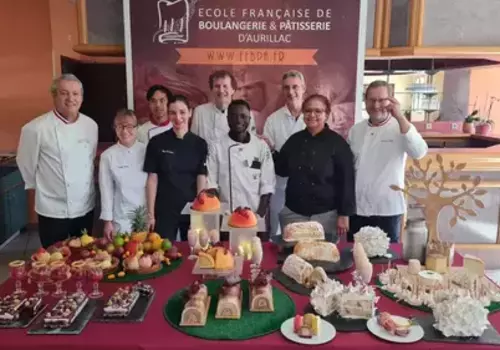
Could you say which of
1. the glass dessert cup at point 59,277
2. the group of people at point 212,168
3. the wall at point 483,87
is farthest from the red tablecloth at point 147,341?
the wall at point 483,87

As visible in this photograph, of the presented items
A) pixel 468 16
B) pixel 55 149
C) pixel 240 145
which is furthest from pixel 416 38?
pixel 55 149

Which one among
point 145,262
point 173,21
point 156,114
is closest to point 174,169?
point 156,114

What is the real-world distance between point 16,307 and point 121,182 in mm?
1259

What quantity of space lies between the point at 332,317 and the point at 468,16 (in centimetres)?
296

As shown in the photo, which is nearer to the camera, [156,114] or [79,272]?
[79,272]

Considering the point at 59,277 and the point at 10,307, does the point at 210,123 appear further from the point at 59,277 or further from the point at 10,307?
the point at 10,307

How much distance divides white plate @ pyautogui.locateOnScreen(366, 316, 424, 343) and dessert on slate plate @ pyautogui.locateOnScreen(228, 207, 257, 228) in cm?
69

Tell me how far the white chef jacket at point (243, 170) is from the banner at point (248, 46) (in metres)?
0.64

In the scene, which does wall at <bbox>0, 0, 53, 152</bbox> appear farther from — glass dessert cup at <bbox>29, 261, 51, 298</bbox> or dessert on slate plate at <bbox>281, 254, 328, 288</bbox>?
dessert on slate plate at <bbox>281, 254, 328, 288</bbox>

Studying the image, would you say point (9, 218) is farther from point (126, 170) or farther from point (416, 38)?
point (416, 38)

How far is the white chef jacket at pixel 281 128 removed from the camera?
10.9 ft

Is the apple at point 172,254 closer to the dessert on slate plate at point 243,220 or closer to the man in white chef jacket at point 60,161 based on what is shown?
the dessert on slate plate at point 243,220

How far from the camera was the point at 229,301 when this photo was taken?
5.58 ft

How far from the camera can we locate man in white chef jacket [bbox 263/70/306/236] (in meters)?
3.31
